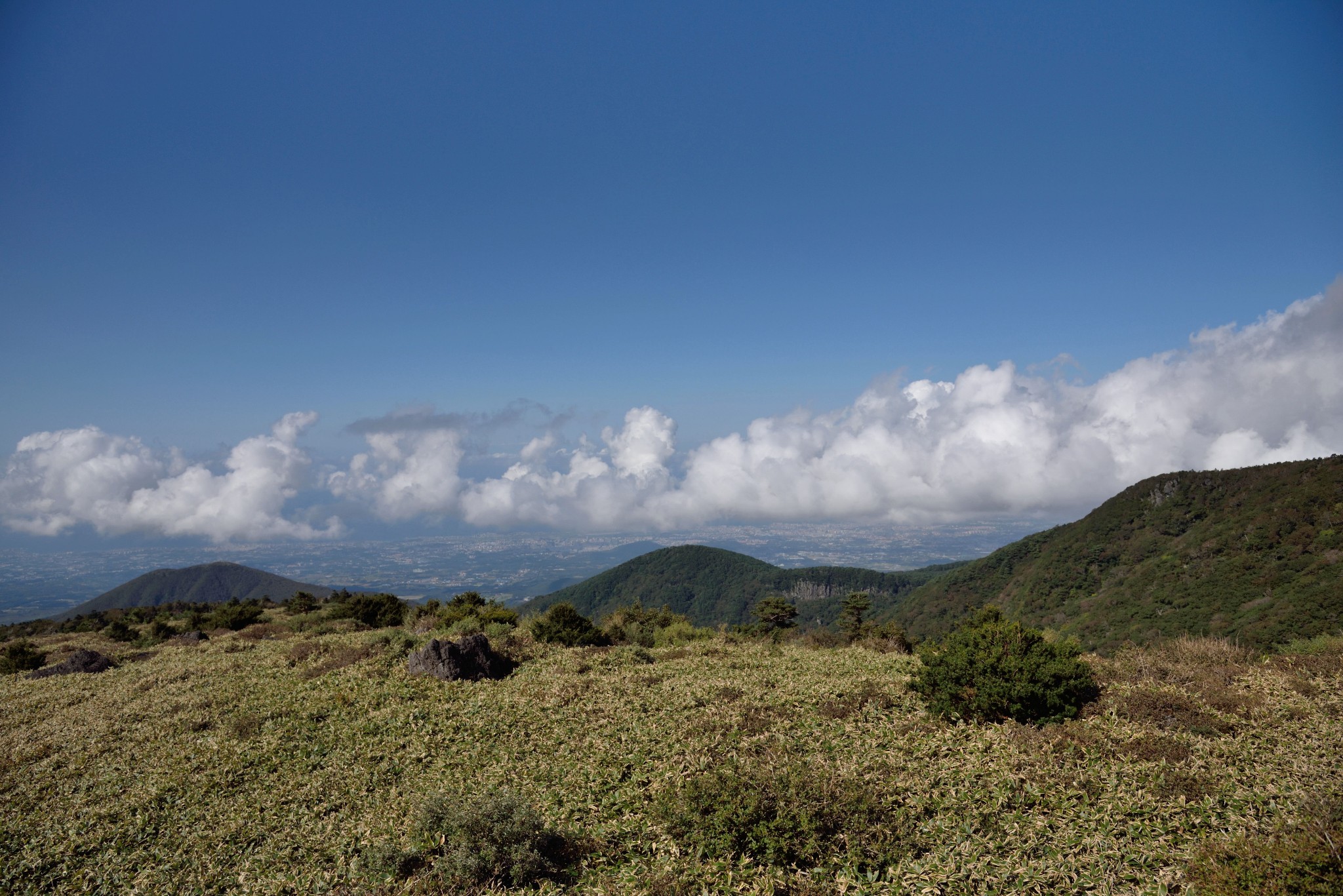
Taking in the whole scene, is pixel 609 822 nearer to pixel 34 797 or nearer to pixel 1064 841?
pixel 1064 841

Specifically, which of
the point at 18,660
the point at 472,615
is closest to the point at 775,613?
the point at 472,615

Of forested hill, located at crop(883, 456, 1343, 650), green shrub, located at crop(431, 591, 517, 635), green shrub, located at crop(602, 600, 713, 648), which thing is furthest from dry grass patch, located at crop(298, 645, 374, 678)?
forested hill, located at crop(883, 456, 1343, 650)

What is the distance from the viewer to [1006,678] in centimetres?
1221

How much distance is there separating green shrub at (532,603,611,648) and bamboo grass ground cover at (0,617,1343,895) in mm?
5468

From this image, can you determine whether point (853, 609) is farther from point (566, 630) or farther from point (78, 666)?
point (78, 666)

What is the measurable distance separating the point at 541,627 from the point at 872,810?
17.2m

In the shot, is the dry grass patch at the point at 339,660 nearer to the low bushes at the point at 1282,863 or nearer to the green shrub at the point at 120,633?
the green shrub at the point at 120,633

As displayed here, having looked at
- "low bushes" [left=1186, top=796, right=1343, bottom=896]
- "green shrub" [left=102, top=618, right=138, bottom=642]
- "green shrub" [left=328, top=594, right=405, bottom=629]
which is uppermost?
"low bushes" [left=1186, top=796, right=1343, bottom=896]

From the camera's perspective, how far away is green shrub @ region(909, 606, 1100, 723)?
11797 millimetres

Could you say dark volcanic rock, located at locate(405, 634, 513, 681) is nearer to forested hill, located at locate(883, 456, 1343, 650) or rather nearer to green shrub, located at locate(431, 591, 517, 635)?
green shrub, located at locate(431, 591, 517, 635)

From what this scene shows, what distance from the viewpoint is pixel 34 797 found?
10961mm

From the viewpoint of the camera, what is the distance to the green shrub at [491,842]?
7.31 meters

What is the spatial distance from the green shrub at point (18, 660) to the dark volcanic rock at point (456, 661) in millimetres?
19111

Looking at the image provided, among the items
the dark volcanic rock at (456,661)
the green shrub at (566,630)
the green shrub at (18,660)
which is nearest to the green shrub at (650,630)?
the green shrub at (566,630)
